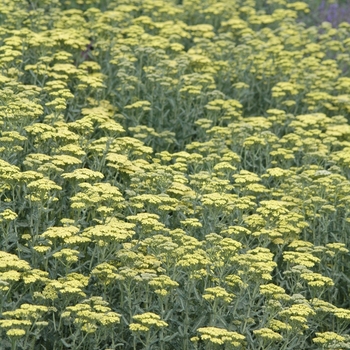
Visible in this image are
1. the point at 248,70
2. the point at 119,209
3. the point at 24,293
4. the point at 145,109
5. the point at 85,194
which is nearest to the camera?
the point at 24,293

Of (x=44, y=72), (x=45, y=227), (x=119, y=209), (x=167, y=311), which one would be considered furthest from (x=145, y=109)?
(x=167, y=311)

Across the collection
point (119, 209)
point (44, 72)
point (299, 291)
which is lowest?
point (299, 291)

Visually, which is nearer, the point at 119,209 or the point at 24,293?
the point at 24,293

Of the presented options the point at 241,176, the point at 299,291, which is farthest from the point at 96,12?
the point at 299,291

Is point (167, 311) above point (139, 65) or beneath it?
beneath

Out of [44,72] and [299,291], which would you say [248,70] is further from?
[299,291]

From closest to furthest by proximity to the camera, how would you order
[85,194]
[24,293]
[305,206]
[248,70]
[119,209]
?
[24,293], [85,194], [119,209], [305,206], [248,70]

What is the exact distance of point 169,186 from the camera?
27.3 feet

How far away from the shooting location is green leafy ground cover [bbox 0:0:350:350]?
6.84m

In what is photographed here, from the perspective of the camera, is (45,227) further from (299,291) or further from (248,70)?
(248,70)

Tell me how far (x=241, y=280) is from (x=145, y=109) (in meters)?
3.02

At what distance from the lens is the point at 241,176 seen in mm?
8469

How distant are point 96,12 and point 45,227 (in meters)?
4.97

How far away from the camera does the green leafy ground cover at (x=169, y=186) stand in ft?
22.4
